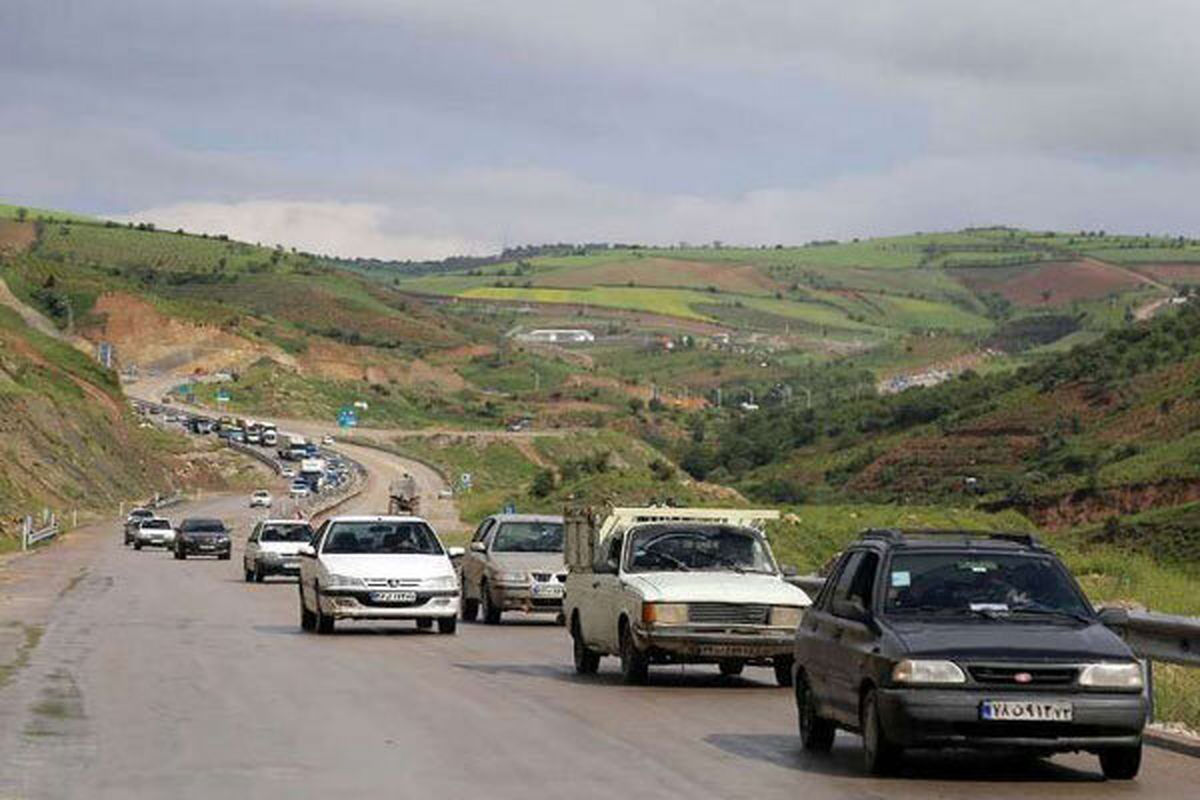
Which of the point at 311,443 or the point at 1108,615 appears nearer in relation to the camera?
the point at 1108,615

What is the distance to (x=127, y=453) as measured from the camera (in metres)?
127

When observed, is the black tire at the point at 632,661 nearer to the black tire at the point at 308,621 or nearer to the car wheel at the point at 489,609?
the black tire at the point at 308,621

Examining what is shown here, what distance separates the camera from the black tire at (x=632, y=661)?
73.6ft

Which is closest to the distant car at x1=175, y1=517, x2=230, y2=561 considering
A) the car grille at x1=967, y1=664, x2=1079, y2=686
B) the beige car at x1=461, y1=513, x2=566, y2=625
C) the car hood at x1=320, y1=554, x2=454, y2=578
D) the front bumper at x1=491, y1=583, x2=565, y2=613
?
the beige car at x1=461, y1=513, x2=566, y2=625

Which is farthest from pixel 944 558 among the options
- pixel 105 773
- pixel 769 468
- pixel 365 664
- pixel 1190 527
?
pixel 769 468

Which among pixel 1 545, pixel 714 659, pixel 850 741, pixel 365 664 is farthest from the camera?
pixel 1 545

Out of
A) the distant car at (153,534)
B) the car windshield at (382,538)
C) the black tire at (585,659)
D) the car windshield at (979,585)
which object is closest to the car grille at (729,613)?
the black tire at (585,659)

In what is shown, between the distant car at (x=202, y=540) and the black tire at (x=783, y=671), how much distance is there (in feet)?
146

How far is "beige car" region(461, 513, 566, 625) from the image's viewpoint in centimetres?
3462

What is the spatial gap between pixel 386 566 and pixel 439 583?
29.4 inches

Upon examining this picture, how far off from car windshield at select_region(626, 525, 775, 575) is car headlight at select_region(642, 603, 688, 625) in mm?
1476

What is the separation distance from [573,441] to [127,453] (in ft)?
160

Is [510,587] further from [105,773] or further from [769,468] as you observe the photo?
[769,468]

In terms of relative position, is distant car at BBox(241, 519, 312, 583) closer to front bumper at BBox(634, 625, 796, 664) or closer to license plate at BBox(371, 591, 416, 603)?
license plate at BBox(371, 591, 416, 603)
